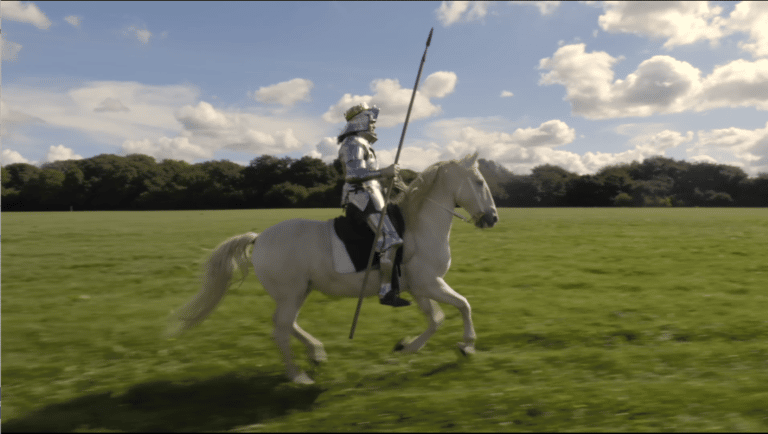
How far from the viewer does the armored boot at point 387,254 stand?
5914 millimetres

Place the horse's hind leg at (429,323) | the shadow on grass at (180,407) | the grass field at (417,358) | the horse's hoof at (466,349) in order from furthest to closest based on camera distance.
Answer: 1. the horse's hoof at (466,349)
2. the horse's hind leg at (429,323)
3. the grass field at (417,358)
4. the shadow on grass at (180,407)

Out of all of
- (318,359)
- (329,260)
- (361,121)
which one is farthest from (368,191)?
(318,359)

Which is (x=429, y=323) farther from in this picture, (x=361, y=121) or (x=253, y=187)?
(x=253, y=187)

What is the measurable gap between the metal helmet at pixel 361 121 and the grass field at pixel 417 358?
275 cm

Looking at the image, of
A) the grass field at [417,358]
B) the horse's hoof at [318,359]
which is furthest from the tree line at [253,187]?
the horse's hoof at [318,359]

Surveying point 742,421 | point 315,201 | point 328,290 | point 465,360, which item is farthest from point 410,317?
point 315,201

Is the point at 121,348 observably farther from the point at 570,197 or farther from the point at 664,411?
the point at 570,197

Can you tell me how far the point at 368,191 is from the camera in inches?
235

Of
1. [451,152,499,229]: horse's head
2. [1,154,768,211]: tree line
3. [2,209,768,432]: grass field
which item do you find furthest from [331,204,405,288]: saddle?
[1,154,768,211]: tree line

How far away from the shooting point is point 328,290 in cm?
611

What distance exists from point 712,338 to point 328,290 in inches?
224

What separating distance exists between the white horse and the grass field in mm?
623

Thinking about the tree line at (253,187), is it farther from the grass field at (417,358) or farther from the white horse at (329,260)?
the white horse at (329,260)

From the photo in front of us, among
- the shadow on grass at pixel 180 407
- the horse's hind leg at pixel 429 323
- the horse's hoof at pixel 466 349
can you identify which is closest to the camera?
the shadow on grass at pixel 180 407
